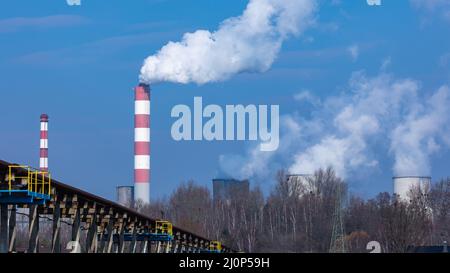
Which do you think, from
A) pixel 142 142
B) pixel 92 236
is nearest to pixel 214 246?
pixel 142 142

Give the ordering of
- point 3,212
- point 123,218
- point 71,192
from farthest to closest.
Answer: point 123,218
point 71,192
point 3,212

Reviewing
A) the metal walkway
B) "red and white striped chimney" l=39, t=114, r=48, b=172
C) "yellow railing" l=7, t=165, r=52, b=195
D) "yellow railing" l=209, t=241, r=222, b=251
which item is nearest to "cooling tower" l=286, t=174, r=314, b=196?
"red and white striped chimney" l=39, t=114, r=48, b=172

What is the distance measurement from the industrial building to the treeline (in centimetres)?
56

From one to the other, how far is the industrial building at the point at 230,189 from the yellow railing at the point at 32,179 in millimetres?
68770

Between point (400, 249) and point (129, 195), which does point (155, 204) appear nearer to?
point (129, 195)

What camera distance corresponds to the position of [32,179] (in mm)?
26484

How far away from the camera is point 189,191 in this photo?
10594cm

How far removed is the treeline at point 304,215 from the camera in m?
80.7

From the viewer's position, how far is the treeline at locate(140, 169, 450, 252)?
80.7 m

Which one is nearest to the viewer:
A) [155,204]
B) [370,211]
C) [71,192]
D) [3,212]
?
[3,212]

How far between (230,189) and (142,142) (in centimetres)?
1680

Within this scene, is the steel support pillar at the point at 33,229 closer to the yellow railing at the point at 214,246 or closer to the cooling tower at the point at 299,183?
the yellow railing at the point at 214,246
